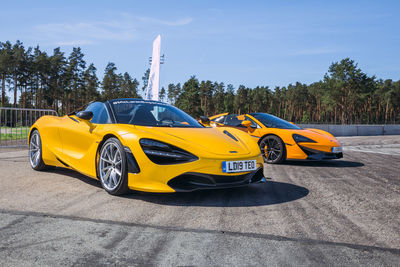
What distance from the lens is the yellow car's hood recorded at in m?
3.70

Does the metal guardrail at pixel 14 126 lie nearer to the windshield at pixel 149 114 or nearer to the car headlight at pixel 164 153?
the windshield at pixel 149 114

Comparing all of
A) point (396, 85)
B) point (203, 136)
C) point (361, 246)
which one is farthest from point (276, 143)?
point (396, 85)

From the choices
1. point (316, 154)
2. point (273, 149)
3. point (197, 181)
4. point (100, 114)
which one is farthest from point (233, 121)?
point (197, 181)

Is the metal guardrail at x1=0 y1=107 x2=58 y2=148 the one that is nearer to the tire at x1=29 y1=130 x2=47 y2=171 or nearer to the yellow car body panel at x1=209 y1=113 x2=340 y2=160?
the tire at x1=29 y1=130 x2=47 y2=171

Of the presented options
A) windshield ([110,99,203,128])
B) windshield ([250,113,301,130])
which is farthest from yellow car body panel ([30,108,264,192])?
windshield ([250,113,301,130])

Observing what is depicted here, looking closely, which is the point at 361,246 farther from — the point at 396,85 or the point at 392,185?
the point at 396,85

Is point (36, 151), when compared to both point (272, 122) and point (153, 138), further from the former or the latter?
point (272, 122)

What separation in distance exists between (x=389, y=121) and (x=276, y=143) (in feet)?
387

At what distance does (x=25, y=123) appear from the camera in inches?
422

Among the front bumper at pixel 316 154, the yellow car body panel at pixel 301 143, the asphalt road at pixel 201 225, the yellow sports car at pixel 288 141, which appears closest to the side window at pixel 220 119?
the yellow sports car at pixel 288 141

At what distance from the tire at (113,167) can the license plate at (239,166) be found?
113cm

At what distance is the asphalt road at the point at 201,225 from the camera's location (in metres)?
2.19

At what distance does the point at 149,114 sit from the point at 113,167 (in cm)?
99

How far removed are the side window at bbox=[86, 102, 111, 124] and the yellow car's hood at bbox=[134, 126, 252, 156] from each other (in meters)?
→ 0.70
